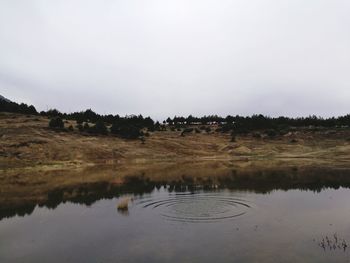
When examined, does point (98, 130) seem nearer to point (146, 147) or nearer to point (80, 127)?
point (80, 127)

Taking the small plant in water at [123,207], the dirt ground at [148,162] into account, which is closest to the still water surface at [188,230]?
the small plant in water at [123,207]

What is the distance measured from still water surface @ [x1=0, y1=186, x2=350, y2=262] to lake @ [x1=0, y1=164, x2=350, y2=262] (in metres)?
0.03

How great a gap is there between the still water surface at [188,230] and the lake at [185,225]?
35mm

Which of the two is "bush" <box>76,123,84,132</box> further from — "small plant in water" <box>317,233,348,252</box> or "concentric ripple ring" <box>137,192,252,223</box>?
"small plant in water" <box>317,233,348,252</box>

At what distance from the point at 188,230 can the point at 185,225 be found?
1.02m

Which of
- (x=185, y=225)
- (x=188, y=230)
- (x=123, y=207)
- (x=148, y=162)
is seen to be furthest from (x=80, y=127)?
(x=188, y=230)

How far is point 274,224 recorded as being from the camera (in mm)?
20469

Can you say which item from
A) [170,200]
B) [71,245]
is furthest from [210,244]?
[170,200]

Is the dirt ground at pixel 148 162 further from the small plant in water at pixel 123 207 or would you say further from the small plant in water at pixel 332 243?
the small plant in water at pixel 332 243

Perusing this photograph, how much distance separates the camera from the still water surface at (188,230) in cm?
1595

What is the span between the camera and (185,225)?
67.0ft

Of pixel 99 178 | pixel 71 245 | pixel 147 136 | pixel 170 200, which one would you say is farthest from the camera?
pixel 147 136

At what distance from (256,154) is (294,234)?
174 ft

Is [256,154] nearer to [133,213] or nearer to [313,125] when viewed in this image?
[313,125]
